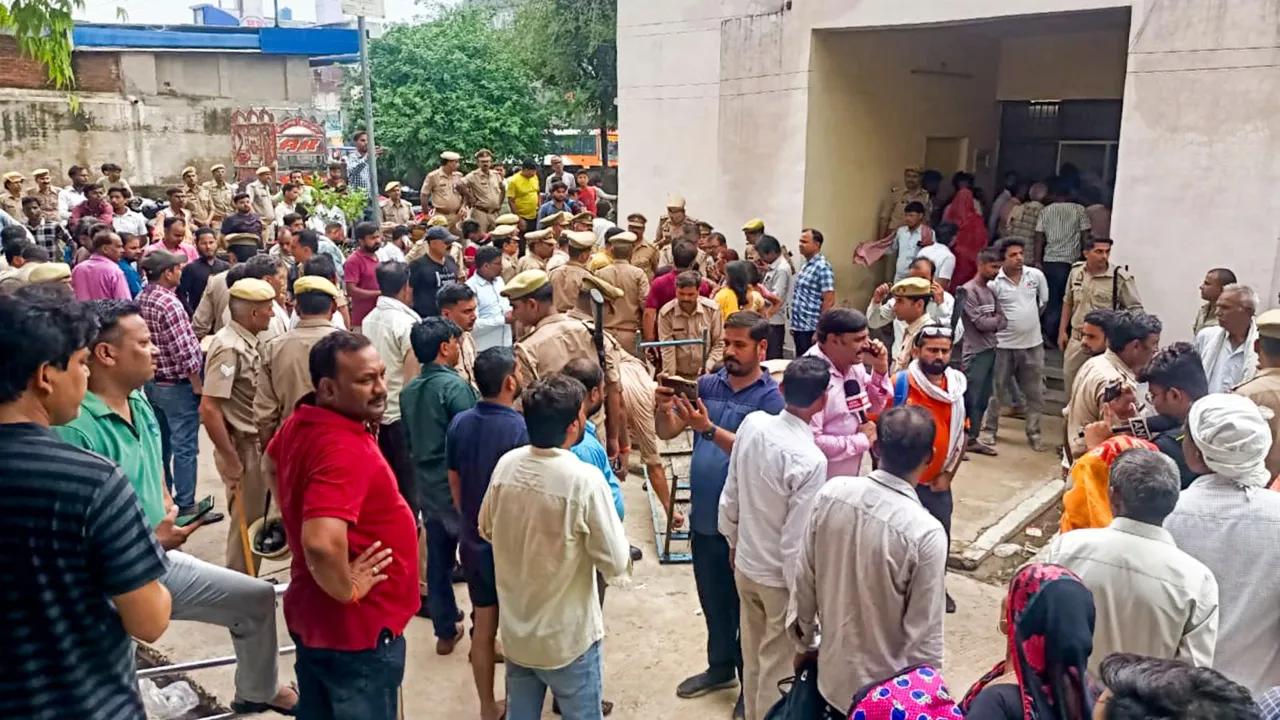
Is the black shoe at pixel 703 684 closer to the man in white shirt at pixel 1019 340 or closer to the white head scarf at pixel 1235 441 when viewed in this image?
the white head scarf at pixel 1235 441

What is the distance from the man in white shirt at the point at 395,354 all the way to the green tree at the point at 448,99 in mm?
16061

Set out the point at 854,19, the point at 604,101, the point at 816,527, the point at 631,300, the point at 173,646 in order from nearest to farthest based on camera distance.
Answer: the point at 816,527, the point at 173,646, the point at 631,300, the point at 854,19, the point at 604,101

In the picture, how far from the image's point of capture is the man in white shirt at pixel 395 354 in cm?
548

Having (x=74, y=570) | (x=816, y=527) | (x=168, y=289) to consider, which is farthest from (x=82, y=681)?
(x=168, y=289)

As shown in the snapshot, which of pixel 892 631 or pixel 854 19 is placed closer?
pixel 892 631

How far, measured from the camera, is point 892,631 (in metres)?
3.08

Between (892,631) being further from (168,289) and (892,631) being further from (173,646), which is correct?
(168,289)

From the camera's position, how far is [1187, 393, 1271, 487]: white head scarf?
308cm

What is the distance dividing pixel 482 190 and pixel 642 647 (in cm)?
1008

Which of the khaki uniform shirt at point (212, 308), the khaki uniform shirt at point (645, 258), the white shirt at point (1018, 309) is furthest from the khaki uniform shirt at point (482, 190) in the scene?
the white shirt at point (1018, 309)

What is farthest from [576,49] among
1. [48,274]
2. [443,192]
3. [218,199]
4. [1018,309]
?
[48,274]

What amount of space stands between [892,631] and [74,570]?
91.9 inches

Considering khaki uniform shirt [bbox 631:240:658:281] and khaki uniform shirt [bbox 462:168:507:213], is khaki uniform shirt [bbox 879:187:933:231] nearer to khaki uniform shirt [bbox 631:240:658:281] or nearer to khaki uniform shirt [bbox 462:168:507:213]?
khaki uniform shirt [bbox 631:240:658:281]

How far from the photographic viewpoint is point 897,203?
38.1 feet
